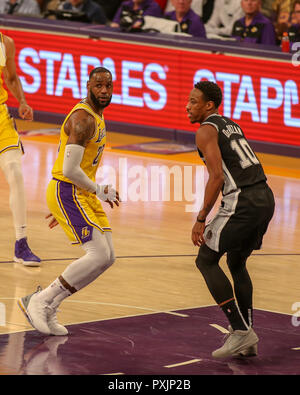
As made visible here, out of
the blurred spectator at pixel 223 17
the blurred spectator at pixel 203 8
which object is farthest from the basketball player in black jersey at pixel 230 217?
the blurred spectator at pixel 203 8

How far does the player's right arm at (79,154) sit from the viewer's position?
7.23 metres

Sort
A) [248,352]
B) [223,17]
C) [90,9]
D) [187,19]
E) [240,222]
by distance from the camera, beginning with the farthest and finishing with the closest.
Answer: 1. [90,9]
2. [223,17]
3. [187,19]
4. [248,352]
5. [240,222]

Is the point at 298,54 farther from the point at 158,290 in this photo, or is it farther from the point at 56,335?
the point at 56,335

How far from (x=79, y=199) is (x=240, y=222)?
123cm

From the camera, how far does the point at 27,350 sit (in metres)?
6.94

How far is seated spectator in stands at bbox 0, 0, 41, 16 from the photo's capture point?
18094mm

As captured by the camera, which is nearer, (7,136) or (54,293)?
(54,293)

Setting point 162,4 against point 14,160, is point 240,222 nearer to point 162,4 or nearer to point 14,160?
point 14,160

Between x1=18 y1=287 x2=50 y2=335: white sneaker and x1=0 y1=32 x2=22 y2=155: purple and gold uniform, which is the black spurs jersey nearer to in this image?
x1=18 y1=287 x2=50 y2=335: white sneaker

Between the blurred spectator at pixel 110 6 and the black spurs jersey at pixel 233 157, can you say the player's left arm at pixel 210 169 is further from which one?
the blurred spectator at pixel 110 6

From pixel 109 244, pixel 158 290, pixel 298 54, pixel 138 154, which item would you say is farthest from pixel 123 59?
pixel 109 244

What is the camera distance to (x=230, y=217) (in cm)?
688

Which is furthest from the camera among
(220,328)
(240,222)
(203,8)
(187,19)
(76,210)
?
(203,8)

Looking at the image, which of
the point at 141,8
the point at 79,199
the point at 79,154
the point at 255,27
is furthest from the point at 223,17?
the point at 79,154
